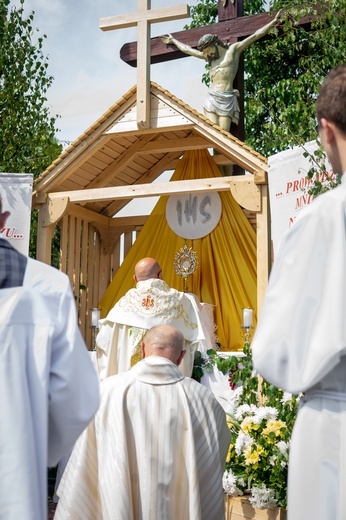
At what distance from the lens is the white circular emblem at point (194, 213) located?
9992 mm

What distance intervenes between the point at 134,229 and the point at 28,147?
2.86m

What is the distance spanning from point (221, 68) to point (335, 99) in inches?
324

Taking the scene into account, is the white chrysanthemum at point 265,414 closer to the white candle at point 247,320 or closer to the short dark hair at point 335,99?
the white candle at point 247,320

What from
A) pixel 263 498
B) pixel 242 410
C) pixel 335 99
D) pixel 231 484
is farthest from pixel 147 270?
pixel 335 99

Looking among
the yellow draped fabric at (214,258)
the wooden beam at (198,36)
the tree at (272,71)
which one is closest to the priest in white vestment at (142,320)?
the yellow draped fabric at (214,258)

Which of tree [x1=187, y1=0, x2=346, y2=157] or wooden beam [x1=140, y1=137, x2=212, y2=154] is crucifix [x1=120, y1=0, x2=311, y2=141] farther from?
wooden beam [x1=140, y1=137, x2=212, y2=154]

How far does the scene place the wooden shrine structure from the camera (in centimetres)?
859

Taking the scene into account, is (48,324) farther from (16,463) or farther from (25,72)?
(25,72)

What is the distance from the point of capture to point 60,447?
253 cm

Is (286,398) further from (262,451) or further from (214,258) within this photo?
(214,258)

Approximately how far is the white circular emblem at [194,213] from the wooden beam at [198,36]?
2093 millimetres

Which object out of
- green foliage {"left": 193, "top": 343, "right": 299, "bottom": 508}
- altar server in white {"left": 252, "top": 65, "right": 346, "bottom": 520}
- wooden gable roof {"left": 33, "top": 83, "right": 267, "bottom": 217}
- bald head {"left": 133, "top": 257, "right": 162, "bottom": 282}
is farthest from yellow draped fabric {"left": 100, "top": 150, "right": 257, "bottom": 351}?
altar server in white {"left": 252, "top": 65, "right": 346, "bottom": 520}

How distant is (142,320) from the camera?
782cm

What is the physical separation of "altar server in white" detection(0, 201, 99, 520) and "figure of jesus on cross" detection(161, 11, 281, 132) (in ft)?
25.4
